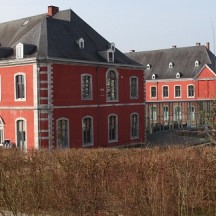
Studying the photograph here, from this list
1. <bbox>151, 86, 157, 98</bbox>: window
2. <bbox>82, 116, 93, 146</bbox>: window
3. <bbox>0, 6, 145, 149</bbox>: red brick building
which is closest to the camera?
<bbox>0, 6, 145, 149</bbox>: red brick building

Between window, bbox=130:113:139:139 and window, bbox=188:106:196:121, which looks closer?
window, bbox=130:113:139:139

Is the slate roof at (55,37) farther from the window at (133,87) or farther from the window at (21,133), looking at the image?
the window at (21,133)

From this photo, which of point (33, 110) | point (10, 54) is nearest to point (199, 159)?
point (33, 110)

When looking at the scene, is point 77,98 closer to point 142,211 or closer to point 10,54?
point 10,54

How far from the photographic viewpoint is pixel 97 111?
28.2m

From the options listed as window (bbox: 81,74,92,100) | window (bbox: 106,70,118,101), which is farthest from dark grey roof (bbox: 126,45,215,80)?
→ window (bbox: 81,74,92,100)

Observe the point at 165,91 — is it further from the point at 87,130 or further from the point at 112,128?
the point at 87,130

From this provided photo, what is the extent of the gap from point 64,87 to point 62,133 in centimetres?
299

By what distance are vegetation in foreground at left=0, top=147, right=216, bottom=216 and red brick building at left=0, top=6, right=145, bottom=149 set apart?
13701 mm

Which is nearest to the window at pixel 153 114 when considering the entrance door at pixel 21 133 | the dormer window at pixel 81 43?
the dormer window at pixel 81 43

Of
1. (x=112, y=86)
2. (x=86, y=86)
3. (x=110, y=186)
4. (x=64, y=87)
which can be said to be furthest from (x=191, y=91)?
(x=110, y=186)

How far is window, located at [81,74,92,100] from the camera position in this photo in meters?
27.2

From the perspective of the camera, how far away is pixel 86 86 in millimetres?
27578

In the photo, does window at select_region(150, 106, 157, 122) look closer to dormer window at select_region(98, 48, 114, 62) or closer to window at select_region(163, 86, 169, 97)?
window at select_region(163, 86, 169, 97)
